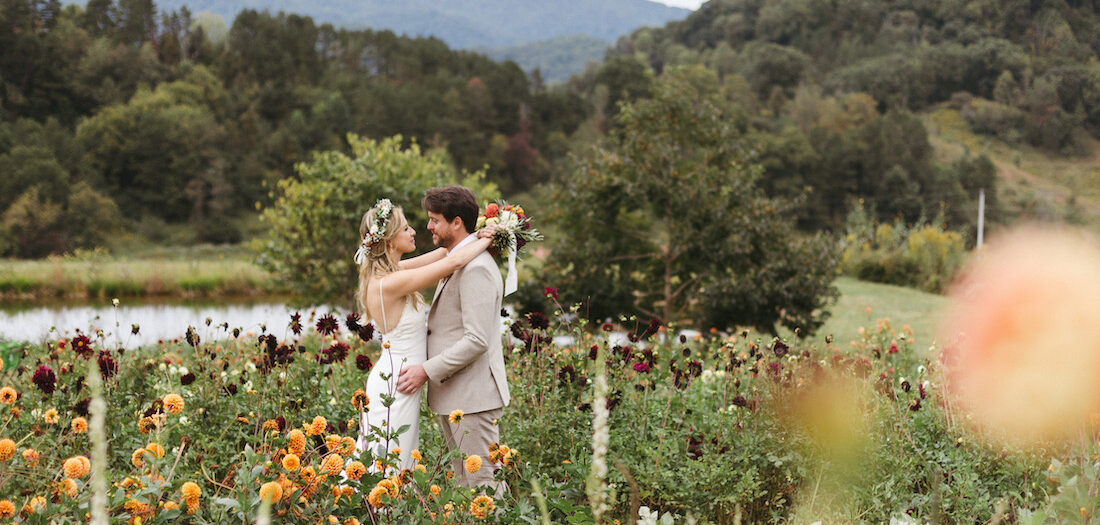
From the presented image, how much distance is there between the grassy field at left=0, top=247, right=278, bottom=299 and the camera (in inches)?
781

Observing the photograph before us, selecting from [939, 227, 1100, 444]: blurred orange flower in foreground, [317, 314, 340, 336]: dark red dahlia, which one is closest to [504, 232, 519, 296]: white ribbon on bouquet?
[317, 314, 340, 336]: dark red dahlia

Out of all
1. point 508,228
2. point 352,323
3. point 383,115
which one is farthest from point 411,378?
point 383,115

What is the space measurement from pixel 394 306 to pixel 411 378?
35 centimetres

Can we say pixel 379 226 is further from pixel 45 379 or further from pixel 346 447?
pixel 45 379

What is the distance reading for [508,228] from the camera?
11.0 ft

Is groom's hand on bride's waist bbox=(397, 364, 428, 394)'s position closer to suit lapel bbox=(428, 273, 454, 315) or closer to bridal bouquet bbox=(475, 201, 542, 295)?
suit lapel bbox=(428, 273, 454, 315)

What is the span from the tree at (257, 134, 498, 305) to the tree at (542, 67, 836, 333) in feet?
8.21

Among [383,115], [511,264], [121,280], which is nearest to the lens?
[511,264]

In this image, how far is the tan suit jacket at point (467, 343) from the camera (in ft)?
10.5

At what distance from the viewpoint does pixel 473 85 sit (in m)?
67.0

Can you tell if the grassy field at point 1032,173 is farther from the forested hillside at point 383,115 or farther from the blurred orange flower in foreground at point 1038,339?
the blurred orange flower in foreground at point 1038,339

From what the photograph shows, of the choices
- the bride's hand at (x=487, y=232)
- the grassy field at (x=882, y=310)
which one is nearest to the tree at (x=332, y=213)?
the grassy field at (x=882, y=310)

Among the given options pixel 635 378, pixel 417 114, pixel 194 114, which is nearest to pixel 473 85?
pixel 417 114

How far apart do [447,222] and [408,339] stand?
576 millimetres
